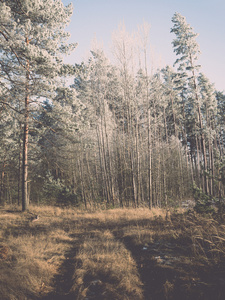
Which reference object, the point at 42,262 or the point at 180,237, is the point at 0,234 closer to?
the point at 42,262

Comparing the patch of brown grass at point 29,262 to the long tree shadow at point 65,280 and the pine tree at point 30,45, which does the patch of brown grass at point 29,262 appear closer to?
the long tree shadow at point 65,280

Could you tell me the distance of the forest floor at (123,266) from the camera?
9.01ft

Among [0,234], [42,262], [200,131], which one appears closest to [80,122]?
[0,234]

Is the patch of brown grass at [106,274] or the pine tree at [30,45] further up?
the pine tree at [30,45]

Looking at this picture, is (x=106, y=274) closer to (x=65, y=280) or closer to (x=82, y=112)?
(x=65, y=280)

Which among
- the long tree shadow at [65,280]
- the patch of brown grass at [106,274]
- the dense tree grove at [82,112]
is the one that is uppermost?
the dense tree grove at [82,112]

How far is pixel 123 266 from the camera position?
3514 mm

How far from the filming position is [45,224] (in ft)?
25.0

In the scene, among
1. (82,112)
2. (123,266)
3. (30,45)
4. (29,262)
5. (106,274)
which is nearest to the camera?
(106,274)

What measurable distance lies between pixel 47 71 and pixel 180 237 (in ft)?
22.0

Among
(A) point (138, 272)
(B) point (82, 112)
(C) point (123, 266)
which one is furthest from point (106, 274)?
(B) point (82, 112)

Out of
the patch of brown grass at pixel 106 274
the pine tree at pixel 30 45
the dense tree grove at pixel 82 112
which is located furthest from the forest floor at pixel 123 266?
the pine tree at pixel 30 45

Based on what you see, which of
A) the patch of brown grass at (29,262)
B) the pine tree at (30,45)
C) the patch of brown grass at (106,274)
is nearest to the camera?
the patch of brown grass at (106,274)

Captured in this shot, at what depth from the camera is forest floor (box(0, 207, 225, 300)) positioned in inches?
108
